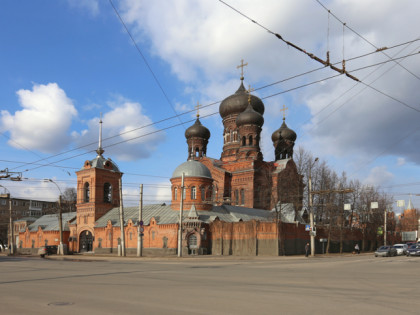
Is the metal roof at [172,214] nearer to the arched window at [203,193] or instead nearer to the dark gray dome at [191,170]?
the arched window at [203,193]

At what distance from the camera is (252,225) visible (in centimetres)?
4238

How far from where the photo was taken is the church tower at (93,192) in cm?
5316

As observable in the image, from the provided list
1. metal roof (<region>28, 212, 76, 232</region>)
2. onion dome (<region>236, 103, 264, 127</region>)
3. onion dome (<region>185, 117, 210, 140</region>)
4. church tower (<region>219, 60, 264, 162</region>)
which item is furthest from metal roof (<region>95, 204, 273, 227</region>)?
onion dome (<region>185, 117, 210, 140</region>)

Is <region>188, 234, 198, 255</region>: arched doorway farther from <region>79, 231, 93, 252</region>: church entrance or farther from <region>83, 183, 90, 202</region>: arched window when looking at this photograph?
<region>83, 183, 90, 202</region>: arched window

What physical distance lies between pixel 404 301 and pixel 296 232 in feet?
116

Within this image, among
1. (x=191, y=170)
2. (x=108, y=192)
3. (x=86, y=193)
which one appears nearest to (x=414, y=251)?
(x=191, y=170)

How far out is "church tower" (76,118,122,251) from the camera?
53156 mm

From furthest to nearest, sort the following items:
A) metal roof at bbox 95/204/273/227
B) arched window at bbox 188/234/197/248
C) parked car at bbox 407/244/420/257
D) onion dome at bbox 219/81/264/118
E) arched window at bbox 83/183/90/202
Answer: onion dome at bbox 219/81/264/118 < arched window at bbox 83/183/90/202 < metal roof at bbox 95/204/273/227 < arched window at bbox 188/234/197/248 < parked car at bbox 407/244/420/257

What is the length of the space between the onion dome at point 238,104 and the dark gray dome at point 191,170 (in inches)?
711

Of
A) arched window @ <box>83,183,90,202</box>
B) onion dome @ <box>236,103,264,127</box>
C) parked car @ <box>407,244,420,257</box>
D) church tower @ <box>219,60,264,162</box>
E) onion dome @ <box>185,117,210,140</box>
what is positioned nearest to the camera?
parked car @ <box>407,244,420,257</box>

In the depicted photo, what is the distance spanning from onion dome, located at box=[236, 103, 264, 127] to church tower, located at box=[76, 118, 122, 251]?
1914 cm

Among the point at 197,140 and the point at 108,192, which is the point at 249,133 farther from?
the point at 108,192

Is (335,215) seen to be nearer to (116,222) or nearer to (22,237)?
(116,222)

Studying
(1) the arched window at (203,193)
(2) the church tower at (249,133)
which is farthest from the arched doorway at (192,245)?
(2) the church tower at (249,133)
